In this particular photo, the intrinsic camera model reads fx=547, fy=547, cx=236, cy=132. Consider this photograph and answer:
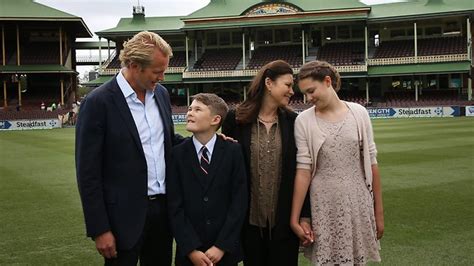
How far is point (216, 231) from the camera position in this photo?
3.96 meters

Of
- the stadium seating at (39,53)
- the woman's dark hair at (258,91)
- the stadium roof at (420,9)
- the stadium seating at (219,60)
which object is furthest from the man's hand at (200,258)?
the stadium seating at (39,53)

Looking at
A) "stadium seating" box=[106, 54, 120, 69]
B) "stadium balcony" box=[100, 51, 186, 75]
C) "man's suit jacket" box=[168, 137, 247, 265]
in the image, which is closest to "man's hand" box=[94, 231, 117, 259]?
"man's suit jacket" box=[168, 137, 247, 265]

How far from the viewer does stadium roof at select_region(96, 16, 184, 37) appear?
5709 cm

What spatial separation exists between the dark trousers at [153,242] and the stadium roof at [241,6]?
161 ft

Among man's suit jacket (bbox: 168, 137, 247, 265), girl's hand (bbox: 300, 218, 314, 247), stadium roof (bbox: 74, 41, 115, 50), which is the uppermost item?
stadium roof (bbox: 74, 41, 115, 50)

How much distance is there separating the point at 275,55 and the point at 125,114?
51763 millimetres

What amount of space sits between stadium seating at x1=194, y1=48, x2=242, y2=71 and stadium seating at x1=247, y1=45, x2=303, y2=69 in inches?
75.0

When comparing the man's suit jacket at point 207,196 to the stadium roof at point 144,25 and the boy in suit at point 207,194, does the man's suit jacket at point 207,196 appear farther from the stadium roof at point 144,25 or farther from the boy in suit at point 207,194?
the stadium roof at point 144,25

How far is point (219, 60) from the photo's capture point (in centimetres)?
5641

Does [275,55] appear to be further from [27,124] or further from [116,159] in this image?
[116,159]

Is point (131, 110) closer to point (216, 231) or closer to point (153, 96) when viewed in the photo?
point (153, 96)

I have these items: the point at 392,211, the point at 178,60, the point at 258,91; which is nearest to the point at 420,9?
the point at 178,60

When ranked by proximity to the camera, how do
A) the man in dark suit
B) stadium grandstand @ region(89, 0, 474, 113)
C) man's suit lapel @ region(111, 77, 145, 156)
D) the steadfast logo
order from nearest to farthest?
the man in dark suit
man's suit lapel @ region(111, 77, 145, 156)
the steadfast logo
stadium grandstand @ region(89, 0, 474, 113)

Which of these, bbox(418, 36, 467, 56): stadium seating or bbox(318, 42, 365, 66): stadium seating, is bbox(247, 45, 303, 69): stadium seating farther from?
bbox(418, 36, 467, 56): stadium seating
